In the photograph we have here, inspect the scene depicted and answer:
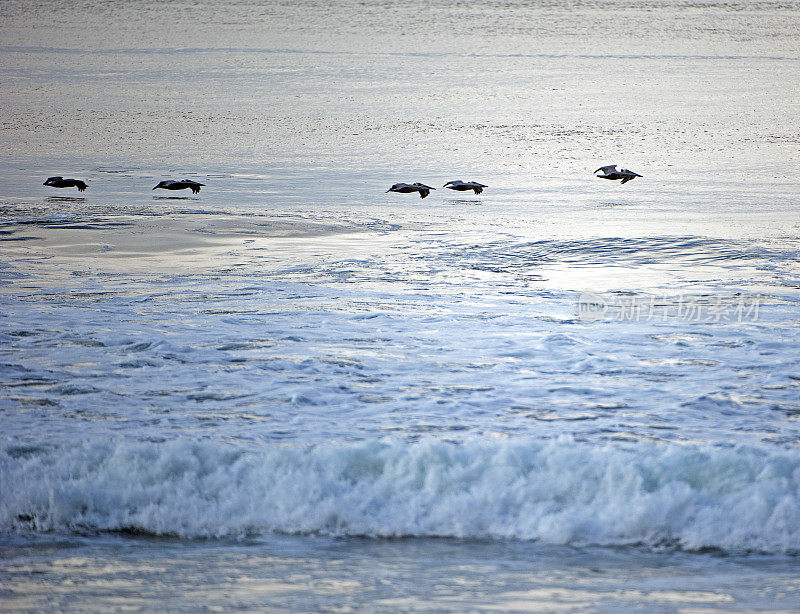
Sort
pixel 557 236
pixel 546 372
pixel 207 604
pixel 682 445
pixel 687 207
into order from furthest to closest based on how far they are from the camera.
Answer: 1. pixel 687 207
2. pixel 557 236
3. pixel 546 372
4. pixel 682 445
5. pixel 207 604

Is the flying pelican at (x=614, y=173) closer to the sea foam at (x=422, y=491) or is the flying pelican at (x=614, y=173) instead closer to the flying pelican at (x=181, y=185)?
the flying pelican at (x=181, y=185)

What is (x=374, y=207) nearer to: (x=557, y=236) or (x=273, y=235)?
(x=273, y=235)

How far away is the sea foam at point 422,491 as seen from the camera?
4.54 m

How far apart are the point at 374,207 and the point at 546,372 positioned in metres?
9.53

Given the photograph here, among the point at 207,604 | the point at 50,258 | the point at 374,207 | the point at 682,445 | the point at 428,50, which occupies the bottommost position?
the point at 207,604

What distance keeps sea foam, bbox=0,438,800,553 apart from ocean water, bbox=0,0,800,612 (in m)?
0.02

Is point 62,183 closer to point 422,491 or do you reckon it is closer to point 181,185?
point 181,185

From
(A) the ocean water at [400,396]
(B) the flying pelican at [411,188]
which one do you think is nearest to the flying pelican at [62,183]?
(A) the ocean water at [400,396]

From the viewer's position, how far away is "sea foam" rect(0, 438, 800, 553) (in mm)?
4539

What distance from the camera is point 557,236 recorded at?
42.0ft

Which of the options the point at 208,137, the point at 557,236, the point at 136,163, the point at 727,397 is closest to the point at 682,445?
the point at 727,397

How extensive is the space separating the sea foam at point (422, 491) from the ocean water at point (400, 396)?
2cm

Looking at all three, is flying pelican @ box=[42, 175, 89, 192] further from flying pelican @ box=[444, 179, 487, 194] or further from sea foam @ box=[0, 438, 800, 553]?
sea foam @ box=[0, 438, 800, 553]

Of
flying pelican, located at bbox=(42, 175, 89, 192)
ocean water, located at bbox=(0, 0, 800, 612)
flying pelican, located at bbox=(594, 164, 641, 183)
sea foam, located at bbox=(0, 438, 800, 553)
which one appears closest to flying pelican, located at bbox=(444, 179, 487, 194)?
ocean water, located at bbox=(0, 0, 800, 612)
